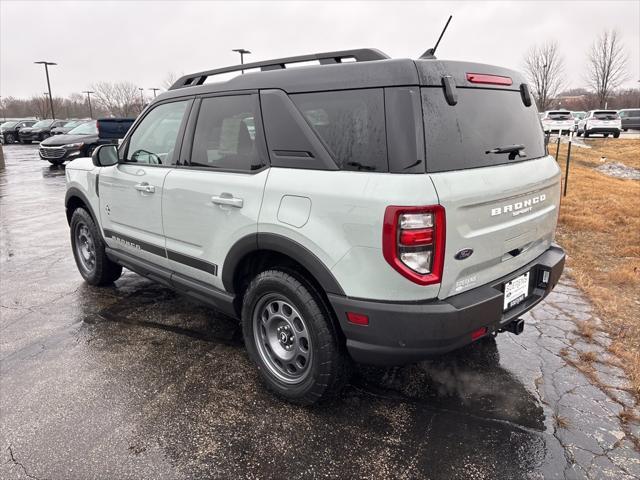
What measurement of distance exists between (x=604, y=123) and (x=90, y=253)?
29.9m

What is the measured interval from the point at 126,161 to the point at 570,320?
13.3ft

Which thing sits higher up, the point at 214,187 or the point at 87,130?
the point at 87,130

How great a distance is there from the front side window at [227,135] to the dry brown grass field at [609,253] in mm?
2883

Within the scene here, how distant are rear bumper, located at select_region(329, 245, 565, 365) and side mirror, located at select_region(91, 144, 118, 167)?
8.79ft

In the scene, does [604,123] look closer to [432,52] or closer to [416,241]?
[432,52]

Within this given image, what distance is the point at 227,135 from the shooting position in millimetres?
3078

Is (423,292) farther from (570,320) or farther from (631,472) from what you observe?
(570,320)

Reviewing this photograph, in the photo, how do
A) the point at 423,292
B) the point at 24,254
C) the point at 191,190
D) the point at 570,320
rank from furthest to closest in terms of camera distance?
the point at 24,254 → the point at 570,320 → the point at 191,190 → the point at 423,292

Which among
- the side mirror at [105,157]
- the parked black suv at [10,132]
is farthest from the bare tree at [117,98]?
the side mirror at [105,157]

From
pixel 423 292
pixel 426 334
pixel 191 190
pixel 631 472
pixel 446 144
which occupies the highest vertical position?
pixel 446 144

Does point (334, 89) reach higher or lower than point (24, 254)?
higher

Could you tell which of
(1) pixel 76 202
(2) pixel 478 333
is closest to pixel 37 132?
(1) pixel 76 202

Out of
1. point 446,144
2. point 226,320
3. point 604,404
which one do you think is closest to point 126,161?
point 226,320

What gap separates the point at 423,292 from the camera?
2.21 m
